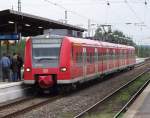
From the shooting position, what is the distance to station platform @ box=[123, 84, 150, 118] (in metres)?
15.6

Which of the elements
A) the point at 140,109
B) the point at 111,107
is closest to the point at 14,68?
the point at 111,107

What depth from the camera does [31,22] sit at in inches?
1116

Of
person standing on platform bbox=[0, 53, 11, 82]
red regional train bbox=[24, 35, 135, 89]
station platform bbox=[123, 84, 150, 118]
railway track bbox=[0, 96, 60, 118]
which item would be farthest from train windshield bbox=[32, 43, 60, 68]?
station platform bbox=[123, 84, 150, 118]

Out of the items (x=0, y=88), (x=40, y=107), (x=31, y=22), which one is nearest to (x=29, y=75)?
(x=0, y=88)

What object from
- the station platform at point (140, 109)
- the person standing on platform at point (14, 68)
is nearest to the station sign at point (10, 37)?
the person standing on platform at point (14, 68)

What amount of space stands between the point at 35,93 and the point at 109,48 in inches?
578

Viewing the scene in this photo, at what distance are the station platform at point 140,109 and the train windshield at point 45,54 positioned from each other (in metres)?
4.05

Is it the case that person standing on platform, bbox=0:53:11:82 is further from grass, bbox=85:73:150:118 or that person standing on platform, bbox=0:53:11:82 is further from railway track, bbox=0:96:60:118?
grass, bbox=85:73:150:118

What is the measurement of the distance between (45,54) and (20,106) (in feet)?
12.9

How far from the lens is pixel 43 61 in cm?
2227

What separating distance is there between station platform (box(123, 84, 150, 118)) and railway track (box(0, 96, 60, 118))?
352 centimetres

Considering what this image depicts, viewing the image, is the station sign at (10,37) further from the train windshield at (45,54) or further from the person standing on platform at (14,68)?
the train windshield at (45,54)

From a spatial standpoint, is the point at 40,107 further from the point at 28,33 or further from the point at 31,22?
the point at 28,33

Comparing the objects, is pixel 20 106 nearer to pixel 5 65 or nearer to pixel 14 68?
pixel 5 65
